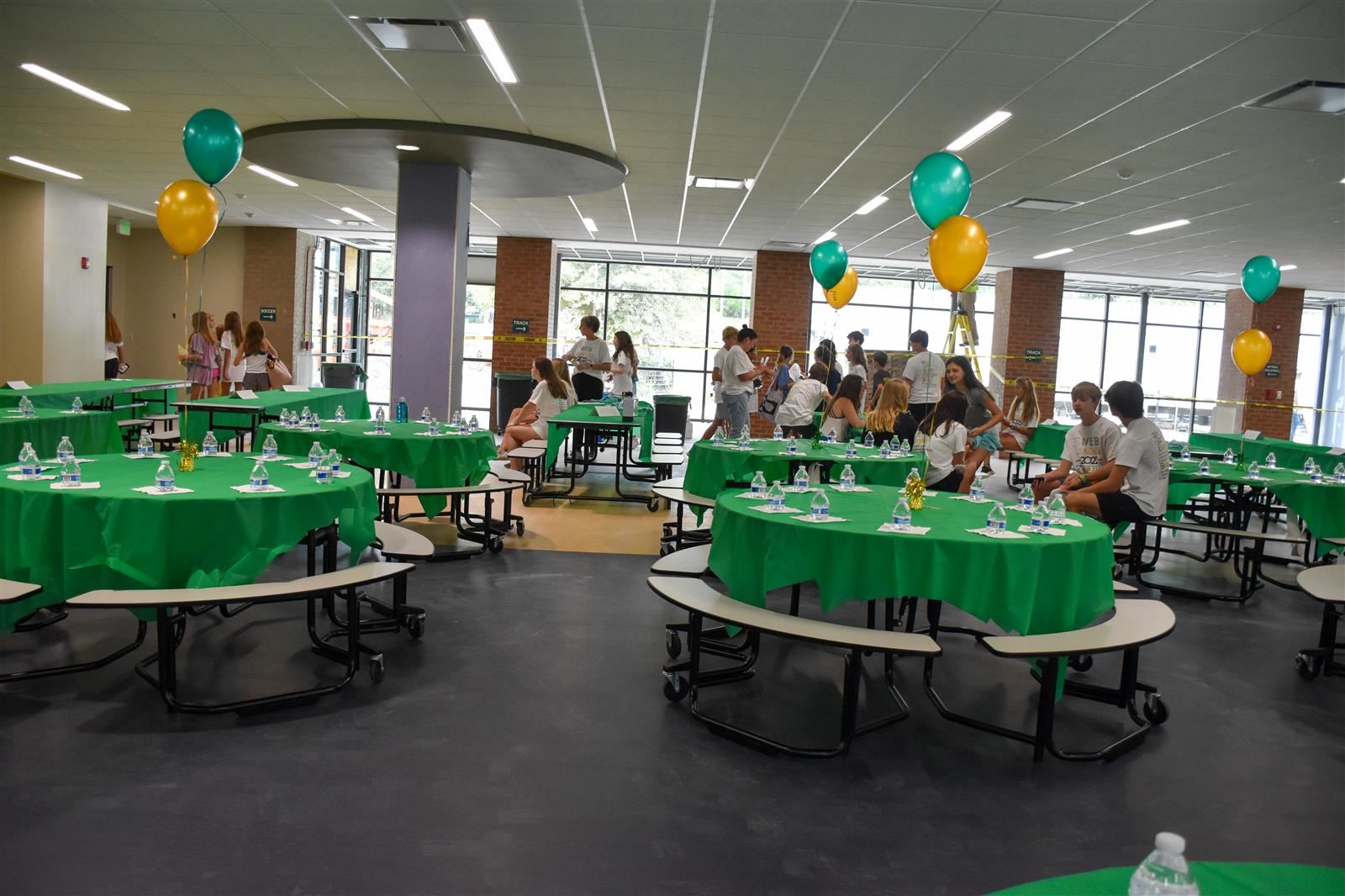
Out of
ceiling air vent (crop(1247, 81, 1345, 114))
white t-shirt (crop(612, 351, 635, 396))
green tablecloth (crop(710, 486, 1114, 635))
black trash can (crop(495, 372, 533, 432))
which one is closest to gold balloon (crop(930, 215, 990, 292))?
green tablecloth (crop(710, 486, 1114, 635))

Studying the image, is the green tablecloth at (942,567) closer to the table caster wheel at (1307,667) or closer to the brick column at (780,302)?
the table caster wheel at (1307,667)

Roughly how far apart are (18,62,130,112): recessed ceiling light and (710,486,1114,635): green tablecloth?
6626 mm

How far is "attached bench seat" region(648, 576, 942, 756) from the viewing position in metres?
3.27

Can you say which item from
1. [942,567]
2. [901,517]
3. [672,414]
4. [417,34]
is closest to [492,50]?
[417,34]

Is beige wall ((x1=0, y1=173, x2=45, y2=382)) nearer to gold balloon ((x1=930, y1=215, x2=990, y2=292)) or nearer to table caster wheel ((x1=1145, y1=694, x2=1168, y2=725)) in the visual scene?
gold balloon ((x1=930, y1=215, x2=990, y2=292))

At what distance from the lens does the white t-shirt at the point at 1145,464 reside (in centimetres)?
584

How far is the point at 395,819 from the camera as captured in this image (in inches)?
107

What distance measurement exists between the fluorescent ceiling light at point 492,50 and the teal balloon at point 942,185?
2.76 metres

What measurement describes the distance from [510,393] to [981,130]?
9251 mm

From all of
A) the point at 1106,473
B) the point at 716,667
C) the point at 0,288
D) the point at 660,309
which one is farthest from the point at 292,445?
the point at 660,309

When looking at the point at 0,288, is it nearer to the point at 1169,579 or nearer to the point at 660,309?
the point at 660,309

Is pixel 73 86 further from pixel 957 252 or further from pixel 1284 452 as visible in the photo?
pixel 1284 452

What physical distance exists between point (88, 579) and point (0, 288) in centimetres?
1119

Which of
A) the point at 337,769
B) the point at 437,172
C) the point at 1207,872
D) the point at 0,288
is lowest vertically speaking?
the point at 337,769
